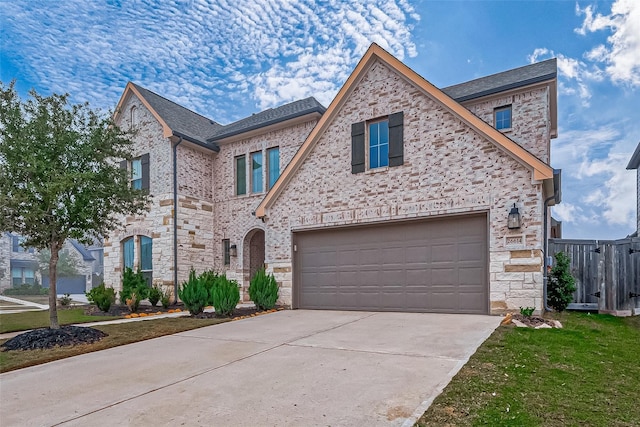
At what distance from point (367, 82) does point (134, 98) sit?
402 inches

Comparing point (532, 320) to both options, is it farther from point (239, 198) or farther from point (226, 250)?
point (226, 250)

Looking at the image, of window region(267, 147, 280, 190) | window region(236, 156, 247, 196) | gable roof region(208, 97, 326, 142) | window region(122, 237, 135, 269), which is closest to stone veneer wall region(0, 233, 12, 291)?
window region(122, 237, 135, 269)

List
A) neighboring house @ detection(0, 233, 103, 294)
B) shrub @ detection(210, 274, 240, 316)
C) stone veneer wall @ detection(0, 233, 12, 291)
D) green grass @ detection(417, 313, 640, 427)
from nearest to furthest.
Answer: green grass @ detection(417, 313, 640, 427), shrub @ detection(210, 274, 240, 316), stone veneer wall @ detection(0, 233, 12, 291), neighboring house @ detection(0, 233, 103, 294)

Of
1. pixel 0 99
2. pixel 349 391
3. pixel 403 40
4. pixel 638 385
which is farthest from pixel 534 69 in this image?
pixel 0 99

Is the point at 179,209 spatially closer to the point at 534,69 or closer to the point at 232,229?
the point at 232,229

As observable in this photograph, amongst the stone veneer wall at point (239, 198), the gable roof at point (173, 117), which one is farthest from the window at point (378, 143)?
the gable roof at point (173, 117)

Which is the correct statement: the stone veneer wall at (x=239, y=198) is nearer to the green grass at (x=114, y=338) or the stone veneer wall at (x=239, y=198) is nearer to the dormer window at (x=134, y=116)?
the dormer window at (x=134, y=116)

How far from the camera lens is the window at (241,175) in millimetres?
15096

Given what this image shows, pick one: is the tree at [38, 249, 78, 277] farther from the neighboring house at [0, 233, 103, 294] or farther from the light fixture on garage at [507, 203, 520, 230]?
the light fixture on garage at [507, 203, 520, 230]

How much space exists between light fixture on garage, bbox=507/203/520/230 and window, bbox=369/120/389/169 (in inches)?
129

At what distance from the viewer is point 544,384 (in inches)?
156

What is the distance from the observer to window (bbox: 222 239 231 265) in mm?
15233

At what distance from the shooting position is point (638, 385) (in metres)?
4.00

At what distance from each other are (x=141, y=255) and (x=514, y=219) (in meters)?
13.2
